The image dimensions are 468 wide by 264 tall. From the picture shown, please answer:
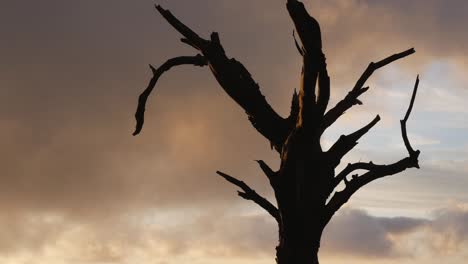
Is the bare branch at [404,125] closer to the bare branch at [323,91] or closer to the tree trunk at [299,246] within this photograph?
the bare branch at [323,91]

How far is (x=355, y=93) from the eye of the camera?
42.4 feet

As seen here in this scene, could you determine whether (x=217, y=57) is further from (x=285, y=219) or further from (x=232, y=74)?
(x=285, y=219)

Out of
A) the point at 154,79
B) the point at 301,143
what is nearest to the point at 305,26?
the point at 301,143

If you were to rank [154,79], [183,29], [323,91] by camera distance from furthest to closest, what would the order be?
[154,79], [183,29], [323,91]

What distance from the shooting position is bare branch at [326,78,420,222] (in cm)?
1208

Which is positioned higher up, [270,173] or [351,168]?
[351,168]

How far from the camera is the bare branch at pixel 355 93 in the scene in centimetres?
1245

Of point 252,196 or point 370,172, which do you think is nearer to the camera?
point 252,196

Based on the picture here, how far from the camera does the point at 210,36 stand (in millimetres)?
12758

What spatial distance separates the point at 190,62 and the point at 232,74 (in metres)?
1.06

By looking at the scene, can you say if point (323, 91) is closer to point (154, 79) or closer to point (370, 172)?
point (370, 172)

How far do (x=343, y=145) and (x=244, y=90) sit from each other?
75.8 inches

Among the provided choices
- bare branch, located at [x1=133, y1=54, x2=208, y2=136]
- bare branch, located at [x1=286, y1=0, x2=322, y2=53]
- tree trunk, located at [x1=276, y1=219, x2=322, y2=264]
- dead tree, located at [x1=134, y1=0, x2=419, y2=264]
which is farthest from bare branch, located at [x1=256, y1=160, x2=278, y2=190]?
bare branch, located at [x1=133, y1=54, x2=208, y2=136]

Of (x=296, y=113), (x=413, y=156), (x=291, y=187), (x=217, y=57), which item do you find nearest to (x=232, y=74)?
(x=217, y=57)
